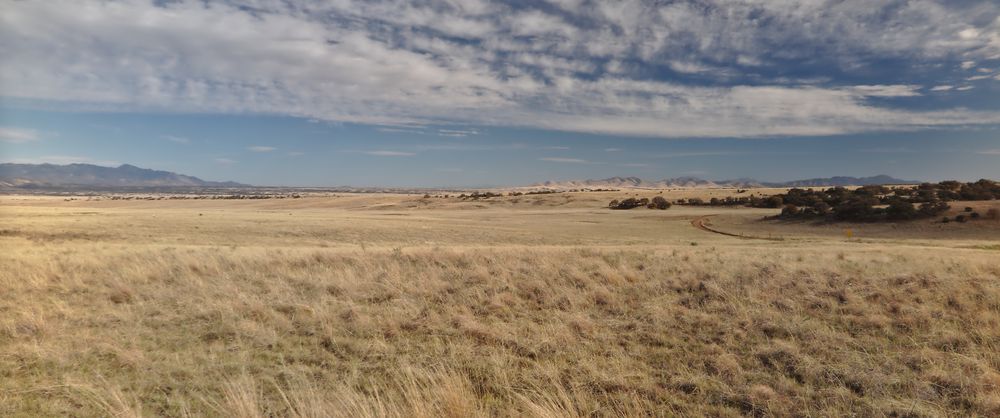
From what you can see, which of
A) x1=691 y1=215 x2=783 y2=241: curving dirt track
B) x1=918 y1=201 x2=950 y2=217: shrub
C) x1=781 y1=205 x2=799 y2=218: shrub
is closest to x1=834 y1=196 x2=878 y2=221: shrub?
x1=918 y1=201 x2=950 y2=217: shrub

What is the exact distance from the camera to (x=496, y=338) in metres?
7.34

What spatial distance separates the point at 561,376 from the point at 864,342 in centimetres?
455

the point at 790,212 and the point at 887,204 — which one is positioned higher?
the point at 887,204

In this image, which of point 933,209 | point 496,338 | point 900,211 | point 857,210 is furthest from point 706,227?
point 496,338

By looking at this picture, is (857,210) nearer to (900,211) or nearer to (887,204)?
(900,211)

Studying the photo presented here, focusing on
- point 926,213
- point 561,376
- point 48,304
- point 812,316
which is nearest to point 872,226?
point 926,213

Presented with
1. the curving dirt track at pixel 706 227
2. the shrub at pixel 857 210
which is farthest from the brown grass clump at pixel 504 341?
the shrub at pixel 857 210

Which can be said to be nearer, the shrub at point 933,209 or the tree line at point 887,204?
the shrub at point 933,209

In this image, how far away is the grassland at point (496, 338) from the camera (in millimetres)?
5254

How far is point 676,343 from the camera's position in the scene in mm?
7137

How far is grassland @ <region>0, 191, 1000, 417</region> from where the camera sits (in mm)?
5254

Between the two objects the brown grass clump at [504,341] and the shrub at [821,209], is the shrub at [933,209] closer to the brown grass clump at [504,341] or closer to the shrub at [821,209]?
the shrub at [821,209]

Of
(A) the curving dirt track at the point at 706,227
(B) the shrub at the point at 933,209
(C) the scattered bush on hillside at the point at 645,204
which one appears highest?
(B) the shrub at the point at 933,209

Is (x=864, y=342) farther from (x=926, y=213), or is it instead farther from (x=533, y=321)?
(x=926, y=213)
